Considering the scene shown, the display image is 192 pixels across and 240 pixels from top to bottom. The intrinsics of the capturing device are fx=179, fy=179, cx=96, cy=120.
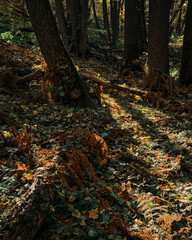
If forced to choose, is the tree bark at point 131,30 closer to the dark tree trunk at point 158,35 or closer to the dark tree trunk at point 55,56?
the dark tree trunk at point 158,35

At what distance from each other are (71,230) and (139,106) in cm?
528

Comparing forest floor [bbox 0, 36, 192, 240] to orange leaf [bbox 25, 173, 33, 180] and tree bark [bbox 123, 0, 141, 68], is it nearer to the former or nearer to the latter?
orange leaf [bbox 25, 173, 33, 180]

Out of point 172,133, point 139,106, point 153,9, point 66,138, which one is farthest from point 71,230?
A: point 153,9

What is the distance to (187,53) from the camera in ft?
25.6

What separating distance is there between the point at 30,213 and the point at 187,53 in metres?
8.49

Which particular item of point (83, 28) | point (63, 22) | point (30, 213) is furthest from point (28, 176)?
point (63, 22)

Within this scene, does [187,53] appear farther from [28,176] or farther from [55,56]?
[28,176]

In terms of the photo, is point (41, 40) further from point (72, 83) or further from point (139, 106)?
point (139, 106)

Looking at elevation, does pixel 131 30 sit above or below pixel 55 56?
above

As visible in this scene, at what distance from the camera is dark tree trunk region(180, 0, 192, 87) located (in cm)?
753

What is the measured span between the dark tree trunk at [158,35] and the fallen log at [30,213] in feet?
20.4

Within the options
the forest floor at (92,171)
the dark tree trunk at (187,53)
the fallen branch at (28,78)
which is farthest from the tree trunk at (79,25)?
the forest floor at (92,171)

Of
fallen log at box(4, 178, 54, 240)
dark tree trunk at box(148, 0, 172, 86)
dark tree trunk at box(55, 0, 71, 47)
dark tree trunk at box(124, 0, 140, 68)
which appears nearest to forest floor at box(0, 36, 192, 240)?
fallen log at box(4, 178, 54, 240)

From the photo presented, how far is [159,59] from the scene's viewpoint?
6930 millimetres
